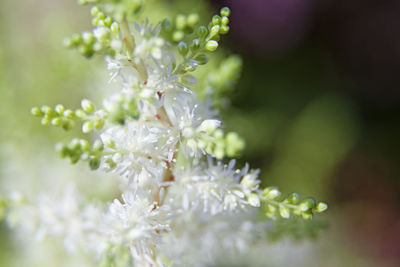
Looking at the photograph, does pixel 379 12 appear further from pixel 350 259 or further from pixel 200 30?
pixel 200 30

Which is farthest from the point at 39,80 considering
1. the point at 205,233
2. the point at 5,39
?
the point at 205,233

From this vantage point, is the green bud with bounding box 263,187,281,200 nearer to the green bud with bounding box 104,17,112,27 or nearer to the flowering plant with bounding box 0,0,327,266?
the flowering plant with bounding box 0,0,327,266

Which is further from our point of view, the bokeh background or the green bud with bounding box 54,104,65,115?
the bokeh background

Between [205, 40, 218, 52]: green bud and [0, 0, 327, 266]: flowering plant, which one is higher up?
[205, 40, 218, 52]: green bud

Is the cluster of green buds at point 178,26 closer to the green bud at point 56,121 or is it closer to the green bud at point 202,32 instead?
the green bud at point 202,32

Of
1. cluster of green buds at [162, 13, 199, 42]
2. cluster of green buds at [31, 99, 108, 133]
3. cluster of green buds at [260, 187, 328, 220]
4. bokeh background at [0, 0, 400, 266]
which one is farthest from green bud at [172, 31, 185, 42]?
bokeh background at [0, 0, 400, 266]

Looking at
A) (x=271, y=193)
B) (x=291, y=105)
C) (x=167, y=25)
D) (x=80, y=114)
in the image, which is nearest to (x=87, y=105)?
(x=80, y=114)
